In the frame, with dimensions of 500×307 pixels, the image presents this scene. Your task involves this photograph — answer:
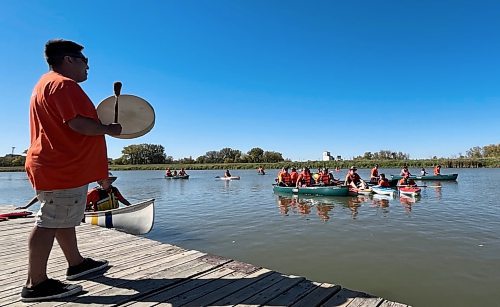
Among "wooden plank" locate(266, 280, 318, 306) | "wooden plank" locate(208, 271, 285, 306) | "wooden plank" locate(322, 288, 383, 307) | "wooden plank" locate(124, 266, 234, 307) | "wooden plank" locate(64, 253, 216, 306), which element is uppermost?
"wooden plank" locate(64, 253, 216, 306)

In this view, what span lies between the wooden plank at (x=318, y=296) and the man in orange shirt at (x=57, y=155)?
2100mm

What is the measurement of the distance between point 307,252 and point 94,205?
5995mm

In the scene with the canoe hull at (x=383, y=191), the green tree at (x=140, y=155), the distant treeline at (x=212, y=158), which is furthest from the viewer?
the green tree at (x=140, y=155)

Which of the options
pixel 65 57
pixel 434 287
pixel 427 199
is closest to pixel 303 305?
pixel 65 57

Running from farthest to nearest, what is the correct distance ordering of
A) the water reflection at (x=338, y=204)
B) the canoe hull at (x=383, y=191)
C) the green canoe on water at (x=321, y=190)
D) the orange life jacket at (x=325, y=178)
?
the orange life jacket at (x=325, y=178), the green canoe on water at (x=321, y=190), the canoe hull at (x=383, y=191), the water reflection at (x=338, y=204)


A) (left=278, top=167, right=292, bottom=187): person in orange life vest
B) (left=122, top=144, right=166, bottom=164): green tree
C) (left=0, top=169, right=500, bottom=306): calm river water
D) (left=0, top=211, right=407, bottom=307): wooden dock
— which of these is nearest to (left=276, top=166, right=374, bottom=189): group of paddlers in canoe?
(left=278, top=167, right=292, bottom=187): person in orange life vest

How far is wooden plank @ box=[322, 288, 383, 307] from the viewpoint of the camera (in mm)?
2789

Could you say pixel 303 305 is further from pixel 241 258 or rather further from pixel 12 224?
pixel 12 224

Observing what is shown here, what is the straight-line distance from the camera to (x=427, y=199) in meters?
17.9

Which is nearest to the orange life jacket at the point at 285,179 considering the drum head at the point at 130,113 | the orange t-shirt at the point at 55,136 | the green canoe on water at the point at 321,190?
the green canoe on water at the point at 321,190

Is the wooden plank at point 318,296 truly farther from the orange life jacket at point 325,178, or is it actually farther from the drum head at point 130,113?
the orange life jacket at point 325,178

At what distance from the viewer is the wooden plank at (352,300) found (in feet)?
9.15

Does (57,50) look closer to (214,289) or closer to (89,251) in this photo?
(214,289)

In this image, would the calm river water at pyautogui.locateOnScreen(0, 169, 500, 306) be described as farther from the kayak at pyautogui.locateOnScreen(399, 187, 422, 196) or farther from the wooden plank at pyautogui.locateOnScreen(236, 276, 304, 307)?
the wooden plank at pyautogui.locateOnScreen(236, 276, 304, 307)
